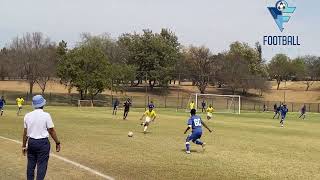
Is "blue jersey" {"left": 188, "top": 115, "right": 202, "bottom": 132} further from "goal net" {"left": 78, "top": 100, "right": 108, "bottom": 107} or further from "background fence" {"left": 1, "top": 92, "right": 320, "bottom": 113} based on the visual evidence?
"background fence" {"left": 1, "top": 92, "right": 320, "bottom": 113}

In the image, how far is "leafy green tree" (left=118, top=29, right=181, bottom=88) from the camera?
370 feet

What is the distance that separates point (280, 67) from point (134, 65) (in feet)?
170

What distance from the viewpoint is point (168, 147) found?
2067 centimetres

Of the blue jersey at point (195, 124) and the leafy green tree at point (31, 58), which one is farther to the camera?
the leafy green tree at point (31, 58)

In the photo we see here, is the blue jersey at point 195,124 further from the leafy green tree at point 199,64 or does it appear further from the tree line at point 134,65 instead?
the leafy green tree at point 199,64

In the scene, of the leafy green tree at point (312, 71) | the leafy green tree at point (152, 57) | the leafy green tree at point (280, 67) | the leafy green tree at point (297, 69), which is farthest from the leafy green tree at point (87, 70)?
the leafy green tree at point (297, 69)

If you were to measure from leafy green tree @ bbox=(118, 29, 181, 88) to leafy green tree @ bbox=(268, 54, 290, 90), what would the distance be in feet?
129

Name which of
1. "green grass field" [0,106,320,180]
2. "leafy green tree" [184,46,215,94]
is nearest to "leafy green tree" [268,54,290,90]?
"leafy green tree" [184,46,215,94]

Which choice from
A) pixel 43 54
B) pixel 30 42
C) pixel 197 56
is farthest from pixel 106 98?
pixel 197 56

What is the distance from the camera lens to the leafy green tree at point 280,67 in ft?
485

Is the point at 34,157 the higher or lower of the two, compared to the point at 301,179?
higher

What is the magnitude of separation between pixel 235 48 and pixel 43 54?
183 feet

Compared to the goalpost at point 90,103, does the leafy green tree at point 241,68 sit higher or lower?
higher

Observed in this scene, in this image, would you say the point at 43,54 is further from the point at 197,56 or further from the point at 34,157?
the point at 34,157
